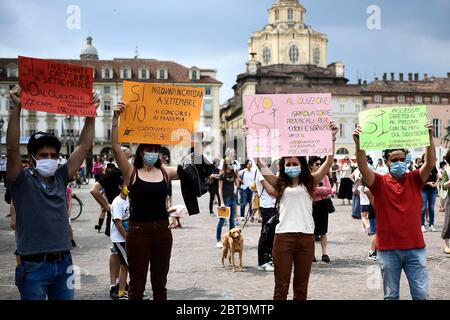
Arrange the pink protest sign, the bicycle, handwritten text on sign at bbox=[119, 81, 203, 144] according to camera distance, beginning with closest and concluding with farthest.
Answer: handwritten text on sign at bbox=[119, 81, 203, 144], the pink protest sign, the bicycle

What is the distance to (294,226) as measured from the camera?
5535mm

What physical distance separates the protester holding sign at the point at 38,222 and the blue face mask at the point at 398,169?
294 centimetres

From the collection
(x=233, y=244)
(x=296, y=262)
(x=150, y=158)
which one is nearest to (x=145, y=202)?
(x=150, y=158)

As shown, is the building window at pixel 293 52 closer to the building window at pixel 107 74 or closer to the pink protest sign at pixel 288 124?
the building window at pixel 107 74

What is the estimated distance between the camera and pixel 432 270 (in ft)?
29.0

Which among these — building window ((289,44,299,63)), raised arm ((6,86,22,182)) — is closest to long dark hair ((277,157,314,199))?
raised arm ((6,86,22,182))

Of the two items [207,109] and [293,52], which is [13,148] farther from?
[293,52]

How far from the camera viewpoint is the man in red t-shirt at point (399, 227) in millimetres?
5016

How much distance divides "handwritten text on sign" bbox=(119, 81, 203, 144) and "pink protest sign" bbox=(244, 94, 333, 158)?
0.60 m

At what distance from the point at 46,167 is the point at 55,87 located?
0.83 m

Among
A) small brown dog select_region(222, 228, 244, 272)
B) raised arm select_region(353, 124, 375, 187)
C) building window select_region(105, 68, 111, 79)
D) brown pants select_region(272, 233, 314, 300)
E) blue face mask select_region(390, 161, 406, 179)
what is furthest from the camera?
building window select_region(105, 68, 111, 79)

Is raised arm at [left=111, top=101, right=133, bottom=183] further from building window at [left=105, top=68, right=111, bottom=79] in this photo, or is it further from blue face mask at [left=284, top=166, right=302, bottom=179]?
building window at [left=105, top=68, right=111, bottom=79]

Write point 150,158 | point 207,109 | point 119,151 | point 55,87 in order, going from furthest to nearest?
1. point 207,109
2. point 150,158
3. point 119,151
4. point 55,87

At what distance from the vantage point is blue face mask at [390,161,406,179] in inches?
206
